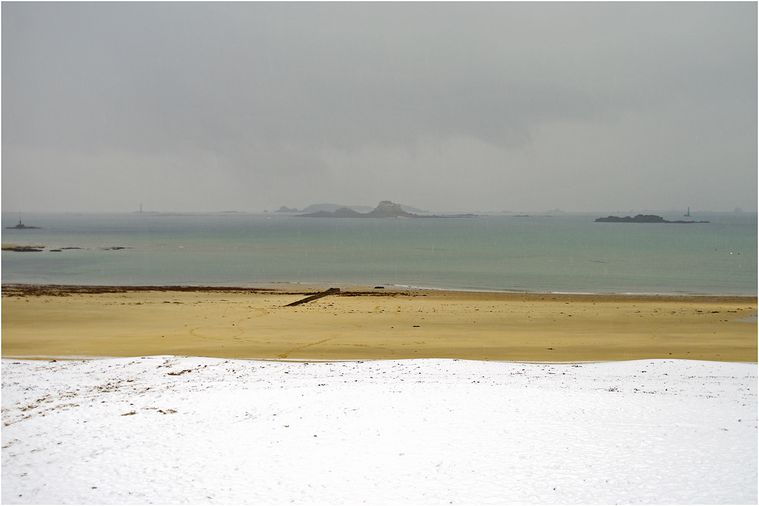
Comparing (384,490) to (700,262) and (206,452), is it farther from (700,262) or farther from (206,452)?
(700,262)

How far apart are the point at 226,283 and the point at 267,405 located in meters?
30.7

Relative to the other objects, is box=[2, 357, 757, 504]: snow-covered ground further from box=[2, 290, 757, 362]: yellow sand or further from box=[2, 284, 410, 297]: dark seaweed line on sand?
box=[2, 284, 410, 297]: dark seaweed line on sand

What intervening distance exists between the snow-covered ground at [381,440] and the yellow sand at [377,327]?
15.0 ft

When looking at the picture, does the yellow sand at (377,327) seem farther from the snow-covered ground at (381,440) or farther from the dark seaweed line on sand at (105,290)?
the snow-covered ground at (381,440)

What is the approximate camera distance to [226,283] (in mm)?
39219

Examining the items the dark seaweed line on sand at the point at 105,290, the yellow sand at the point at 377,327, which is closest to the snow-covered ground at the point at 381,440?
the yellow sand at the point at 377,327

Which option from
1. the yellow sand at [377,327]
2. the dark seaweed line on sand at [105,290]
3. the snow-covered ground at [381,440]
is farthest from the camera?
the dark seaweed line on sand at [105,290]

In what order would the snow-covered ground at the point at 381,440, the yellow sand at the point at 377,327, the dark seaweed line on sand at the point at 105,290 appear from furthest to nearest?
the dark seaweed line on sand at the point at 105,290 < the yellow sand at the point at 377,327 < the snow-covered ground at the point at 381,440

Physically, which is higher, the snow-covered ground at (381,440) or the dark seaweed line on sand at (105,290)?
the snow-covered ground at (381,440)

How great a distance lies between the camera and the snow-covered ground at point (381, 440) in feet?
22.9

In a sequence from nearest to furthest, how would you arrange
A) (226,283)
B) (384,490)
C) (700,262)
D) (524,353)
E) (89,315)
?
1. (384,490)
2. (524,353)
3. (89,315)
4. (226,283)
5. (700,262)

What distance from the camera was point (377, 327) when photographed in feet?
66.3

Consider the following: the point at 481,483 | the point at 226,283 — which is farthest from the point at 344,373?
the point at 226,283

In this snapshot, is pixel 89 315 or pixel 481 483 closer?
pixel 481 483
